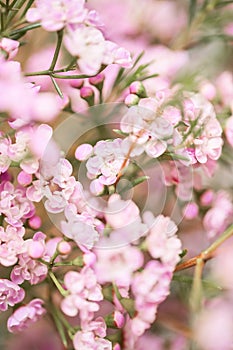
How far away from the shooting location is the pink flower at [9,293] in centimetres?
55

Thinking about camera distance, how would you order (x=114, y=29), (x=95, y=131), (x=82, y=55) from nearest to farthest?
(x=82, y=55)
(x=95, y=131)
(x=114, y=29)

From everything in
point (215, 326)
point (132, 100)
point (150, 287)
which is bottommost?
point (215, 326)

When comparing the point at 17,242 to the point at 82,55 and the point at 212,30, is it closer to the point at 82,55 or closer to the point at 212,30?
the point at 82,55

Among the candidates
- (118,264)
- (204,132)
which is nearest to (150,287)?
(118,264)

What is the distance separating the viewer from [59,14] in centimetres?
51

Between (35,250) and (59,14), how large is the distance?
0.59 ft

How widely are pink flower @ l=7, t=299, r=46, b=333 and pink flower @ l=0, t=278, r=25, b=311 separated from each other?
0.01 meters

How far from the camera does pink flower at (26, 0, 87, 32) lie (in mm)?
513

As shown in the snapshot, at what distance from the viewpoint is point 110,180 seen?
56 centimetres

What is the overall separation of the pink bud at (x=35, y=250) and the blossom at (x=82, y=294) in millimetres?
30

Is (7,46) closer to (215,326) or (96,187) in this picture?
(96,187)

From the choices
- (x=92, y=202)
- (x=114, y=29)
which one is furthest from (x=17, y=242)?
(x=114, y=29)

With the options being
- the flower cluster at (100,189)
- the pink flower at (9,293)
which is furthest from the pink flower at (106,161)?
the pink flower at (9,293)

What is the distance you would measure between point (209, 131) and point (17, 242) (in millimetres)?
184
